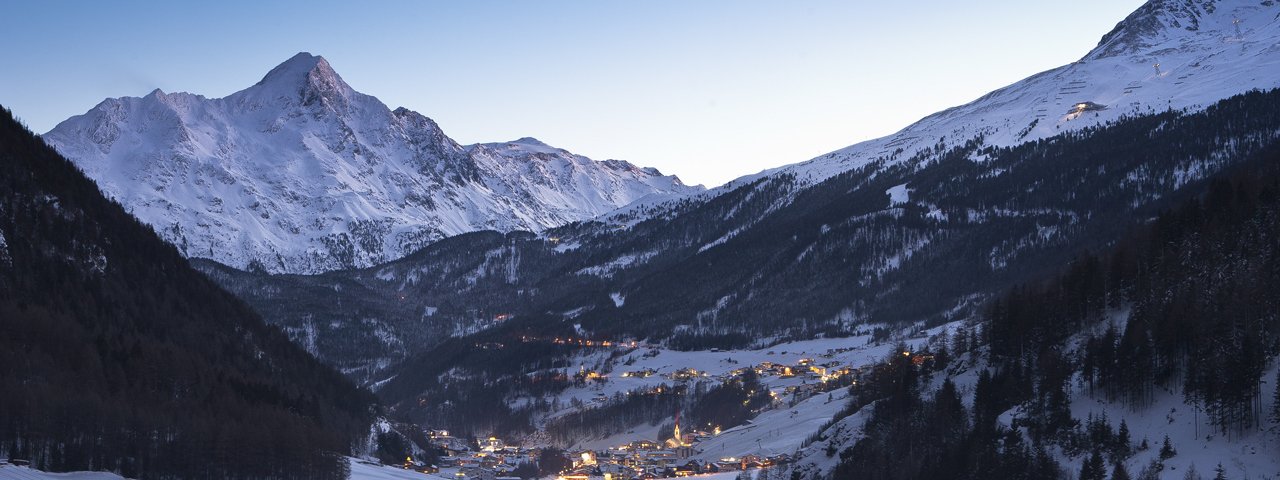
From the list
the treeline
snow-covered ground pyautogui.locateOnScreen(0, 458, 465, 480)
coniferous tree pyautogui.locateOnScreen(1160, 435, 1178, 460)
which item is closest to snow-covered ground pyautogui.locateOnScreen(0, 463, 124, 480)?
snow-covered ground pyautogui.locateOnScreen(0, 458, 465, 480)

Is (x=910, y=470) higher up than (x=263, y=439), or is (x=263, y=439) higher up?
(x=263, y=439)

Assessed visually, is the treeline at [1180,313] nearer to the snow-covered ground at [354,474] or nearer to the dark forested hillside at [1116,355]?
the dark forested hillside at [1116,355]

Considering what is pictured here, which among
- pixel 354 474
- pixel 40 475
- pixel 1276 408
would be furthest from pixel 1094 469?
pixel 40 475

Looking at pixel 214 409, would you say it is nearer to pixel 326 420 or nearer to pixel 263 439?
pixel 263 439

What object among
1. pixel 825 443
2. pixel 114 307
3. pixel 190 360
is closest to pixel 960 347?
pixel 825 443

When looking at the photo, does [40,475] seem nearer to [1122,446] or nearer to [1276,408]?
[1122,446]
